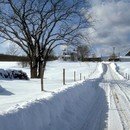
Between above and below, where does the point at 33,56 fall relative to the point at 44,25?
below

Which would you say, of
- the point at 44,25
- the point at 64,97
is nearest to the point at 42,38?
the point at 44,25

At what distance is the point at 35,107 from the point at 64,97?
15.3 ft

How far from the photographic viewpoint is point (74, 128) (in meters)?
11.7

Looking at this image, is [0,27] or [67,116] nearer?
[67,116]

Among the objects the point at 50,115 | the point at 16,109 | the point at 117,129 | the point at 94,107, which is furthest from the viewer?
the point at 94,107

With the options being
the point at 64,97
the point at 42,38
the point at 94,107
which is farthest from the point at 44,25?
the point at 64,97

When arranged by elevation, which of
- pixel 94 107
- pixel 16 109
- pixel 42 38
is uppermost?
pixel 42 38

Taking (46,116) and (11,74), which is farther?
(11,74)

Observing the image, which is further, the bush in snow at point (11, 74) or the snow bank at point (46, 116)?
the bush in snow at point (11, 74)

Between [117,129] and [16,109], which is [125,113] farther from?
[16,109]

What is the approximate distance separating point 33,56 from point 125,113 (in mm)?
29277

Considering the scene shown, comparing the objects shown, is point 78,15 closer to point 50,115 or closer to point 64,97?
point 64,97

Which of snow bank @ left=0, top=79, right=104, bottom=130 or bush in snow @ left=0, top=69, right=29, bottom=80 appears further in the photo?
bush in snow @ left=0, top=69, right=29, bottom=80

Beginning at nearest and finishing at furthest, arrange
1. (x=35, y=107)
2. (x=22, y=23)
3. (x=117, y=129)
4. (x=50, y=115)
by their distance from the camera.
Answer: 1. (x=35, y=107)
2. (x=50, y=115)
3. (x=117, y=129)
4. (x=22, y=23)
